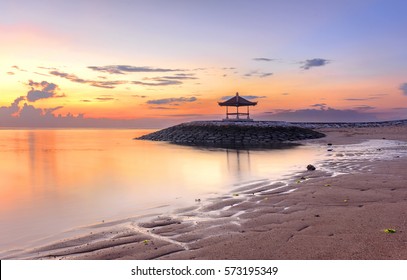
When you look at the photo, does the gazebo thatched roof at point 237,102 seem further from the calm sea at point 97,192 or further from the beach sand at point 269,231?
the beach sand at point 269,231

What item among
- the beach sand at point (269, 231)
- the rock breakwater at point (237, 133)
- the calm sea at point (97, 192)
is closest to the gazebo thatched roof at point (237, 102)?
the rock breakwater at point (237, 133)

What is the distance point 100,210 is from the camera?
915 cm

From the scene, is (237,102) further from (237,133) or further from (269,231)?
(269,231)

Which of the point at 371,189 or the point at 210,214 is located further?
the point at 371,189

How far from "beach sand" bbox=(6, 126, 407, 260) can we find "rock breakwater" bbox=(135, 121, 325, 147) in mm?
30551

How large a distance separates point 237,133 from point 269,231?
119ft

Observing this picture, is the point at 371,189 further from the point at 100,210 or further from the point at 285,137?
the point at 285,137

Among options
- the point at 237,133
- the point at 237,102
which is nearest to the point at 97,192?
the point at 237,133

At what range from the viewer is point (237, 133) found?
42.1m

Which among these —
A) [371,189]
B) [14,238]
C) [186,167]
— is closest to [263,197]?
[371,189]

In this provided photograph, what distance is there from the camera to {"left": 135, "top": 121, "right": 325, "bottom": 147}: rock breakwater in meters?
40.5

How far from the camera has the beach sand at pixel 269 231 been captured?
16.7 feet
